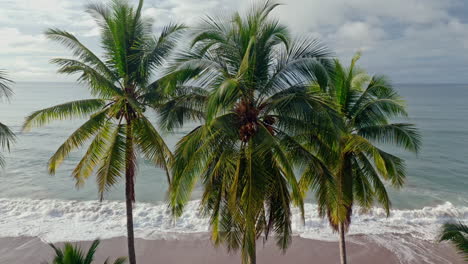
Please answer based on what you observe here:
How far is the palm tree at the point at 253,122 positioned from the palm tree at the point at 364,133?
172 centimetres

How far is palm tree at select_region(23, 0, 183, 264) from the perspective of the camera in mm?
7688

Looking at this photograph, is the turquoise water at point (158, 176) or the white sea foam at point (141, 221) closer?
the white sea foam at point (141, 221)

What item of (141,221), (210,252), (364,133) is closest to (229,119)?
(364,133)

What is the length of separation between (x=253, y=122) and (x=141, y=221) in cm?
1288

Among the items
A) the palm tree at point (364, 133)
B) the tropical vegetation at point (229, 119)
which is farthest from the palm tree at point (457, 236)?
the palm tree at point (364, 133)

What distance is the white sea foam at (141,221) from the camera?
15688 mm

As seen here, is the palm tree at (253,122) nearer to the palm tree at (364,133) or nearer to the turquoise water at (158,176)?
the palm tree at (364,133)

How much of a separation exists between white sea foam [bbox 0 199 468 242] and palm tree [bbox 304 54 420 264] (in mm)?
6848

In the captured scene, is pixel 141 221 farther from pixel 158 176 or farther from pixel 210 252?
pixel 158 176

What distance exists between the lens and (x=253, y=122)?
6848 millimetres

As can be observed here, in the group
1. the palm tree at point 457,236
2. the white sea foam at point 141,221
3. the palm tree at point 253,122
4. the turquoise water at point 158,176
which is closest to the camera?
the palm tree at point 457,236

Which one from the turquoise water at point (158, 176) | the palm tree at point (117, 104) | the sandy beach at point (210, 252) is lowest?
the sandy beach at point (210, 252)

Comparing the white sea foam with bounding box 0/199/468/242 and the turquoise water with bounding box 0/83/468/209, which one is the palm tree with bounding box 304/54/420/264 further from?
Result: the turquoise water with bounding box 0/83/468/209

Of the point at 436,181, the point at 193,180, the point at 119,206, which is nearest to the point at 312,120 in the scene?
the point at 193,180
